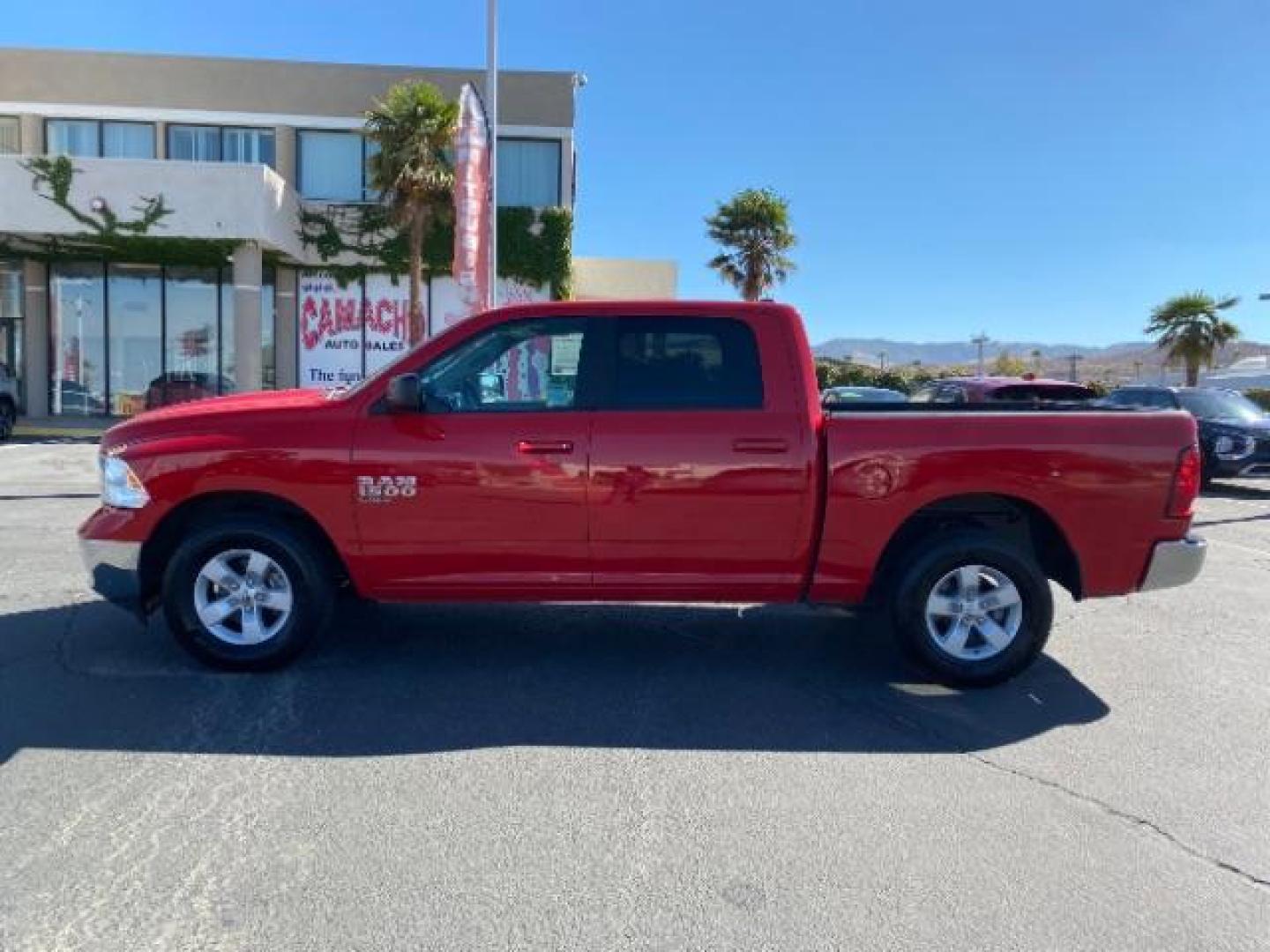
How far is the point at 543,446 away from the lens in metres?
4.86

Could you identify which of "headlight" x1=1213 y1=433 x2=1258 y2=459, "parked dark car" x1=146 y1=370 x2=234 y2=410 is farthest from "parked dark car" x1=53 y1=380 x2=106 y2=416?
"headlight" x1=1213 y1=433 x2=1258 y2=459

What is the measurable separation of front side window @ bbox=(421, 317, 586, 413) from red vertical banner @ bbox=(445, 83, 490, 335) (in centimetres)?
1121

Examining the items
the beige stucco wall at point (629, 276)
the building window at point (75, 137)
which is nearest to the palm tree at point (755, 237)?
the beige stucco wall at point (629, 276)

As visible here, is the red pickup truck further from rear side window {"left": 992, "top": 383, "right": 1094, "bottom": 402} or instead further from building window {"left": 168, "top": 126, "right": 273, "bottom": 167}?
building window {"left": 168, "top": 126, "right": 273, "bottom": 167}

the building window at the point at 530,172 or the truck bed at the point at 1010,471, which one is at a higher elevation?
the building window at the point at 530,172

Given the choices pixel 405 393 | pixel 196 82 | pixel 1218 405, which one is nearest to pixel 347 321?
pixel 196 82

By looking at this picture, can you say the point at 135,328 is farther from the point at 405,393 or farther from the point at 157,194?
the point at 405,393

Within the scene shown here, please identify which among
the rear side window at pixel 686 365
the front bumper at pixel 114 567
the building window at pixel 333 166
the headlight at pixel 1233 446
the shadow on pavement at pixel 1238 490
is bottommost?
the shadow on pavement at pixel 1238 490

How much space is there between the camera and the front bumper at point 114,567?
4945 millimetres

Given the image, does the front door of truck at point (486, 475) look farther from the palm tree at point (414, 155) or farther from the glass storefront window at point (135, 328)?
the glass storefront window at point (135, 328)

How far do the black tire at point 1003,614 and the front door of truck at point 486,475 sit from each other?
167cm

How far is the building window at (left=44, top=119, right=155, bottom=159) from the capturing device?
24.3 m

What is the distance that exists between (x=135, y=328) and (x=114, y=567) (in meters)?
21.8

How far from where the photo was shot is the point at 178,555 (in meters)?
4.91
